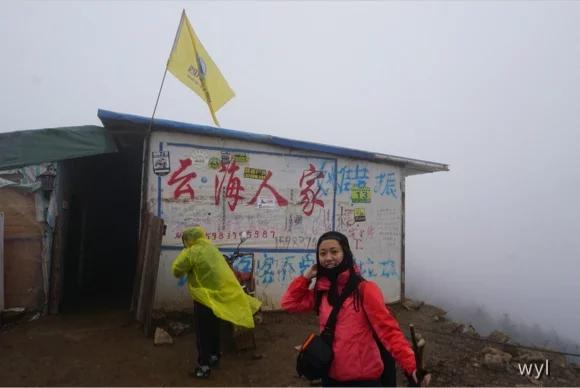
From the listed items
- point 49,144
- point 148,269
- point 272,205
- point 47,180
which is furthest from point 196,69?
point 148,269

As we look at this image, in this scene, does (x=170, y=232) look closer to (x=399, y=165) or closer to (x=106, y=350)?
(x=106, y=350)

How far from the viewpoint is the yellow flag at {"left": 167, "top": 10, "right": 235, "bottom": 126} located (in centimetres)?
623

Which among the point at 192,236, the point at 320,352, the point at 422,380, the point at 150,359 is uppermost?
the point at 192,236

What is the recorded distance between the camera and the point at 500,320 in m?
15.3

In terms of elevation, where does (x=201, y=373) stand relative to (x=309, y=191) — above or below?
below

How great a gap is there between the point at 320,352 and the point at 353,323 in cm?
26

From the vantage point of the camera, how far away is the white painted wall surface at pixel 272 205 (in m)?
6.51

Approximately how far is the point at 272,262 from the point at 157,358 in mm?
2828

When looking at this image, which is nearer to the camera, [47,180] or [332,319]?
[332,319]

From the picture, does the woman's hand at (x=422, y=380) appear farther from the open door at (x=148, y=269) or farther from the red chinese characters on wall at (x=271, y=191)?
the red chinese characters on wall at (x=271, y=191)

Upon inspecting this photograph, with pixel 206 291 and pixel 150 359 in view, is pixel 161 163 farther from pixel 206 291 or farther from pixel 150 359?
pixel 150 359

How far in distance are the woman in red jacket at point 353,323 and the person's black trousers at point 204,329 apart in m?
2.22

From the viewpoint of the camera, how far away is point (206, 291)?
437cm

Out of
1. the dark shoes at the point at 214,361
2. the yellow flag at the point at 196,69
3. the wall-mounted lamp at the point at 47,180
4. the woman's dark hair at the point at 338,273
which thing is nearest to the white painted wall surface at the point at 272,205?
the yellow flag at the point at 196,69
